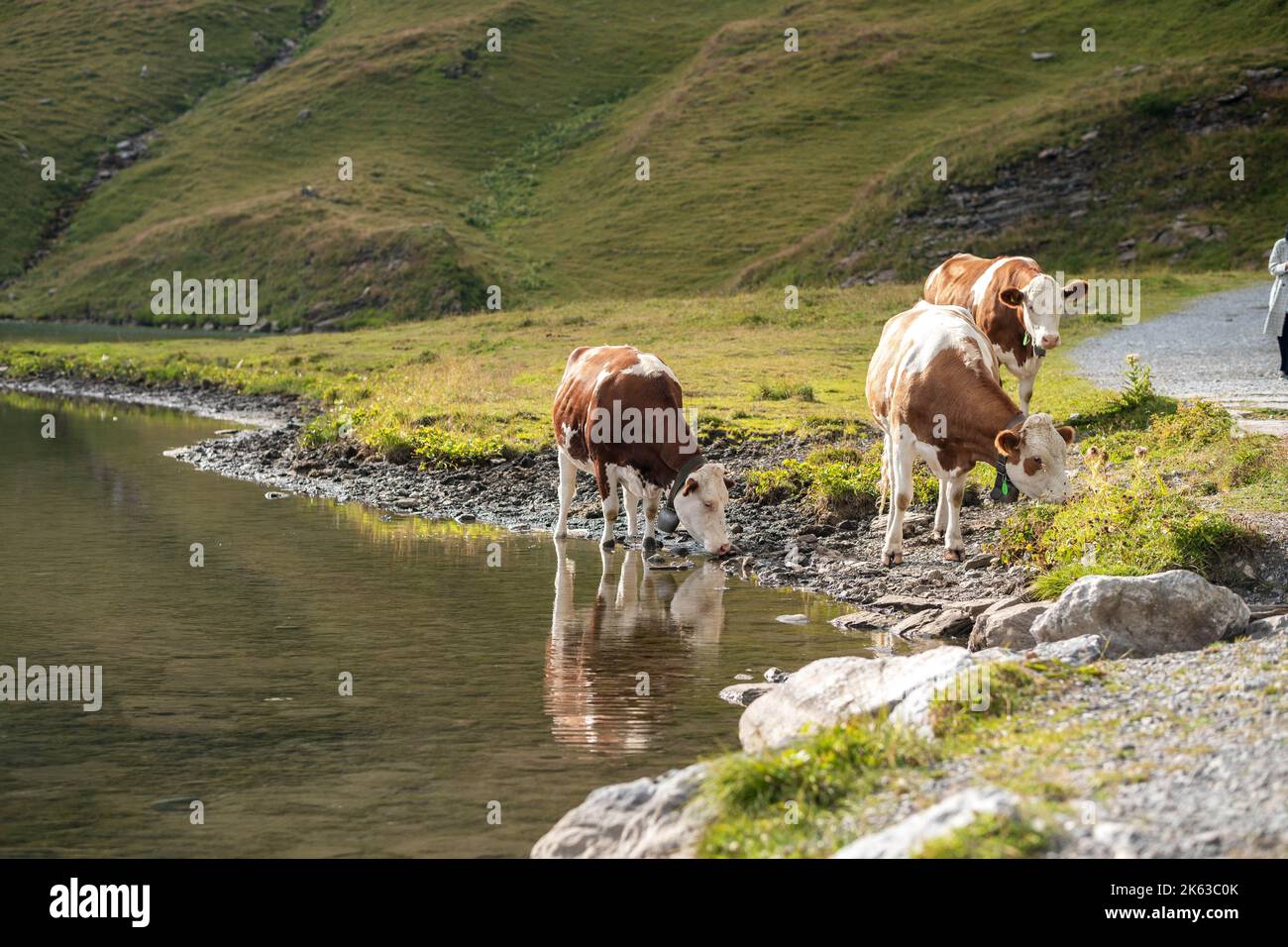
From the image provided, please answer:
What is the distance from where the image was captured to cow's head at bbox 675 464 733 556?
17.5 metres

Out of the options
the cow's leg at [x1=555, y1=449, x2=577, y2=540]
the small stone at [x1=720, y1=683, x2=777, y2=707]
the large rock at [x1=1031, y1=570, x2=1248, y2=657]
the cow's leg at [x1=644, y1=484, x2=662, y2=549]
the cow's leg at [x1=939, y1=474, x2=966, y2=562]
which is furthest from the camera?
the cow's leg at [x1=555, y1=449, x2=577, y2=540]

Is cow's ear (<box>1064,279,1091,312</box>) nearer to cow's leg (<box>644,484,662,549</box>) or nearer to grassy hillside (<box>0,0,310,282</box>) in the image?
cow's leg (<box>644,484,662,549</box>)

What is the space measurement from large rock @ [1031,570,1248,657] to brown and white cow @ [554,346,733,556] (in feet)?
19.7

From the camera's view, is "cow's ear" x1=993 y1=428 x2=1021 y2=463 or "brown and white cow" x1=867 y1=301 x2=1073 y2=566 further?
"brown and white cow" x1=867 y1=301 x2=1073 y2=566

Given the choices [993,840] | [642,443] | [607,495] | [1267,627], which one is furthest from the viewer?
[607,495]

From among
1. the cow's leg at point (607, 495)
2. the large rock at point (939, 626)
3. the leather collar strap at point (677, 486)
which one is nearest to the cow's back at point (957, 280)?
the leather collar strap at point (677, 486)

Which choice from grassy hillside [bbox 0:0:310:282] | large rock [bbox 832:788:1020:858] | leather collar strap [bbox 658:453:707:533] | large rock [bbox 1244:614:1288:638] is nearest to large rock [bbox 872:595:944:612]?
leather collar strap [bbox 658:453:707:533]

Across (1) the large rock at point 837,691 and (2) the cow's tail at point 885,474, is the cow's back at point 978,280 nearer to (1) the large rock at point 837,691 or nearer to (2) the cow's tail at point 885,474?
(2) the cow's tail at point 885,474

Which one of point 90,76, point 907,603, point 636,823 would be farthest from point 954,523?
point 90,76

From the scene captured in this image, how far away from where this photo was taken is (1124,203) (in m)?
60.9

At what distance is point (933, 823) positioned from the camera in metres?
7.32

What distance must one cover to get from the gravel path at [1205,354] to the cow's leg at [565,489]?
31.0 feet

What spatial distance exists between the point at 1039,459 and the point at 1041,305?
4936mm

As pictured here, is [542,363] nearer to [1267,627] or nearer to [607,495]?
[607,495]
